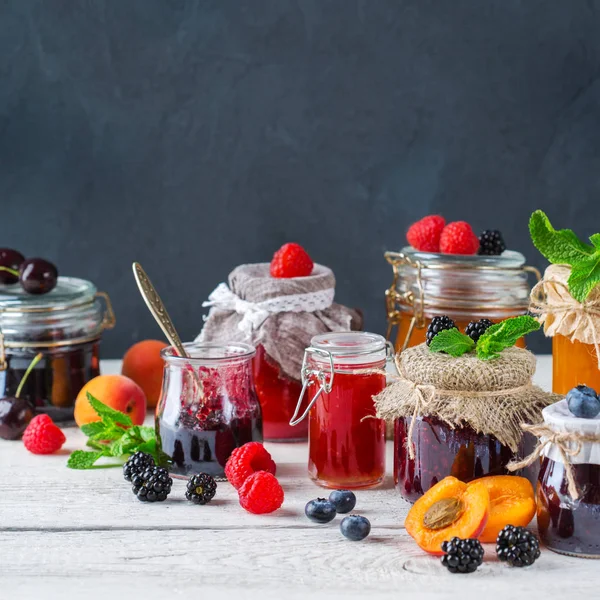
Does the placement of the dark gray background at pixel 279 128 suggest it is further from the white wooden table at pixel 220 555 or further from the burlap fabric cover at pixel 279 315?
the white wooden table at pixel 220 555

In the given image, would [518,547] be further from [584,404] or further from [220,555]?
[220,555]

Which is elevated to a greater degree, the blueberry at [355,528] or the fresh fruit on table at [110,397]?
the fresh fruit on table at [110,397]

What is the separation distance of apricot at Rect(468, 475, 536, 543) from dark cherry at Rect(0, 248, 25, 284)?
108 centimetres

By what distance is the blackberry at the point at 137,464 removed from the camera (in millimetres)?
1462

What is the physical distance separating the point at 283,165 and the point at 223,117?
227 millimetres

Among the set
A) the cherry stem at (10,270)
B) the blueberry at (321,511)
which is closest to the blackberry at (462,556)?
the blueberry at (321,511)

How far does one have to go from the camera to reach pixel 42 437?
168 centimetres

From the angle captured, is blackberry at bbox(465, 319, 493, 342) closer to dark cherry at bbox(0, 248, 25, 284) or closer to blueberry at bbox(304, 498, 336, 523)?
blueberry at bbox(304, 498, 336, 523)

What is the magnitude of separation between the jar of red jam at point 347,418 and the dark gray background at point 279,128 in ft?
4.60

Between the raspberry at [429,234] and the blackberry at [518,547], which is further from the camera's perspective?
the raspberry at [429,234]

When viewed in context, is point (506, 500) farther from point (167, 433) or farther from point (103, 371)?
point (103, 371)

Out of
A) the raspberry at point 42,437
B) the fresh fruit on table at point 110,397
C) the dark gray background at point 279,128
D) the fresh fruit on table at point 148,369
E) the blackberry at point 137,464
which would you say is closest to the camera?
the blackberry at point 137,464

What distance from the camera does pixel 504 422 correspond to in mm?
1321

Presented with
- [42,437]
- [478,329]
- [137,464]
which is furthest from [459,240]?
[42,437]
